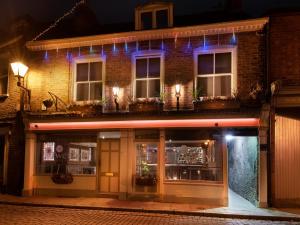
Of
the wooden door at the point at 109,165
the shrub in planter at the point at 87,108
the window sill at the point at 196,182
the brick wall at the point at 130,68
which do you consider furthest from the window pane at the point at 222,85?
the shrub in planter at the point at 87,108

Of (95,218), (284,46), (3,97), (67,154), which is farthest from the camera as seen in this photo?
(3,97)

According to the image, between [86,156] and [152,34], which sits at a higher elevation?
[152,34]

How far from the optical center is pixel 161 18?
50.3ft

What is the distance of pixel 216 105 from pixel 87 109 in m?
5.21

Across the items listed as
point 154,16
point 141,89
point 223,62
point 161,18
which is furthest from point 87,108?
point 223,62

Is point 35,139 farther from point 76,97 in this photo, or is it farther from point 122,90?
point 122,90

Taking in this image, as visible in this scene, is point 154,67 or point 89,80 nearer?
point 154,67

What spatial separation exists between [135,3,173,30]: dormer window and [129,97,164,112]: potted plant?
2.97 meters

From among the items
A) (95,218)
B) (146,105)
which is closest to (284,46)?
(146,105)

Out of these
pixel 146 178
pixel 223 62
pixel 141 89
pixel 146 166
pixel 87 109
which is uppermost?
pixel 223 62

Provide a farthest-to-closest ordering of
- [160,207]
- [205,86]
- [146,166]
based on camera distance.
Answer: [146,166] < [205,86] < [160,207]

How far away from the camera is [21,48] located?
1681cm

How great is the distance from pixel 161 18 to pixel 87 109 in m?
4.80

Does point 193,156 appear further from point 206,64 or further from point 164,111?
point 206,64
